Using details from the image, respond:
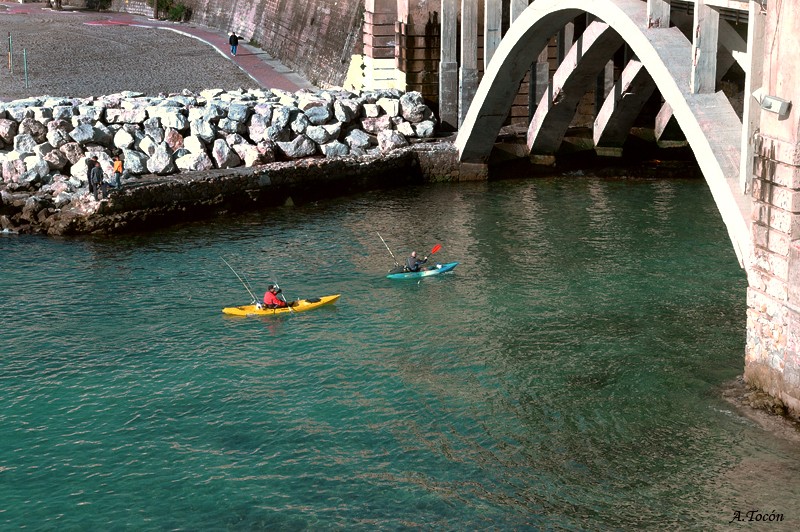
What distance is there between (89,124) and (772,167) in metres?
21.2

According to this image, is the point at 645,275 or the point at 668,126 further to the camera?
the point at 668,126

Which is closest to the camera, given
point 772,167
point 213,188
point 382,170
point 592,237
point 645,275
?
point 772,167

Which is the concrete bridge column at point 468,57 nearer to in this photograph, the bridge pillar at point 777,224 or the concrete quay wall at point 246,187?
the concrete quay wall at point 246,187

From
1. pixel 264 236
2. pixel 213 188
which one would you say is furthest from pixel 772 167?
pixel 213 188

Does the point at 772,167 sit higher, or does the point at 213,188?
the point at 772,167

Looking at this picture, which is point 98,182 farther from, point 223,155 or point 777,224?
point 777,224

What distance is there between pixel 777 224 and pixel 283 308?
9858 millimetres

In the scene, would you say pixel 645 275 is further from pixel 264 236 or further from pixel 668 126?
pixel 668 126

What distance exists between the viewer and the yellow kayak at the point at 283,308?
23406 mm

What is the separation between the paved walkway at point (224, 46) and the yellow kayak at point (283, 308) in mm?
22334

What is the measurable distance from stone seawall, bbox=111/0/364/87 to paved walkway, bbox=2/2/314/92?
51cm

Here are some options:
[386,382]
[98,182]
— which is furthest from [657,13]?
[98,182]

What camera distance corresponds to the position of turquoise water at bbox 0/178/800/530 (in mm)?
16188

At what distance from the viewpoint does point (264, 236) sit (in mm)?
29453
